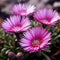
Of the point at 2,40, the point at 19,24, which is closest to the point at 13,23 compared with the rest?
the point at 19,24

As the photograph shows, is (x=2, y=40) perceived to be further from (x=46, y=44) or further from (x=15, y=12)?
(x=46, y=44)

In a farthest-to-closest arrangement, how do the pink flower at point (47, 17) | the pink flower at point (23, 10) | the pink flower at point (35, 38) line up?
the pink flower at point (23, 10) → the pink flower at point (47, 17) → the pink flower at point (35, 38)

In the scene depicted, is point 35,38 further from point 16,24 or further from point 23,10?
point 23,10

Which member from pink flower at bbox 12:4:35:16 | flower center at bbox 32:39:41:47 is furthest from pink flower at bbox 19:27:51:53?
pink flower at bbox 12:4:35:16

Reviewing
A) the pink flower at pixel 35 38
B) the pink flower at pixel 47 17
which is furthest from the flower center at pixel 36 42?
the pink flower at pixel 47 17

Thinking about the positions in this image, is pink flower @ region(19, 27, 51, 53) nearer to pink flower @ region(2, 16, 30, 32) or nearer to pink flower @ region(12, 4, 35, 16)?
pink flower @ region(2, 16, 30, 32)

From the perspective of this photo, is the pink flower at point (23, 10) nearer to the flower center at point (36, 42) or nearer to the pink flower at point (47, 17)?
the pink flower at point (47, 17)
